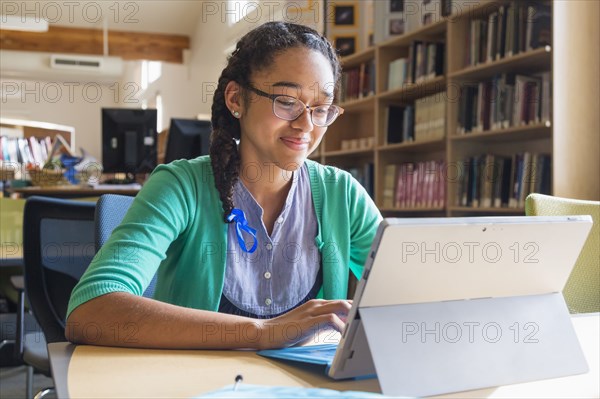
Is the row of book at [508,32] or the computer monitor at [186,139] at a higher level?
the row of book at [508,32]

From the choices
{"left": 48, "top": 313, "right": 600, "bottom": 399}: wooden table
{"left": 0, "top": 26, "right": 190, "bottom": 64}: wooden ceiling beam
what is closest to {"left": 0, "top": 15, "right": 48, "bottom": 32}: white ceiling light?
{"left": 0, "top": 26, "right": 190, "bottom": 64}: wooden ceiling beam

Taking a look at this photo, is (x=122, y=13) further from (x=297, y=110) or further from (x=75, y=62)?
(x=297, y=110)

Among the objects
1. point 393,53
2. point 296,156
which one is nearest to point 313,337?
point 296,156

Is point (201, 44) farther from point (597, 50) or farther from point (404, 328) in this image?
point (404, 328)

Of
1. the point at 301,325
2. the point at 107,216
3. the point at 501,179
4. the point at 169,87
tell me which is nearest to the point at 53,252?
the point at 107,216

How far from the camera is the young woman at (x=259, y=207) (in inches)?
47.5

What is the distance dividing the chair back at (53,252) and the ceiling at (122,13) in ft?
24.5

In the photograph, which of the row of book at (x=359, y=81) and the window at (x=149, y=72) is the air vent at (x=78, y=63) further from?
the row of book at (x=359, y=81)

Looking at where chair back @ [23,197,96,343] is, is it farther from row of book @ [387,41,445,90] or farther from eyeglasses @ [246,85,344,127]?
row of book @ [387,41,445,90]

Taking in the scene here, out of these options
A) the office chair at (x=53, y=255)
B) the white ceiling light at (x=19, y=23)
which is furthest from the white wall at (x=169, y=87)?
the office chair at (x=53, y=255)

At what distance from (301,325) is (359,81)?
3872 millimetres

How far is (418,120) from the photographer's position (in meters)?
4.01

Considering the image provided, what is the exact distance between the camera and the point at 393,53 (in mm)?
4305

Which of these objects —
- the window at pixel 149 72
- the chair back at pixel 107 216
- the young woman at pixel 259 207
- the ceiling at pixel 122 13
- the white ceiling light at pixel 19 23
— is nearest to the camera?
the young woman at pixel 259 207
